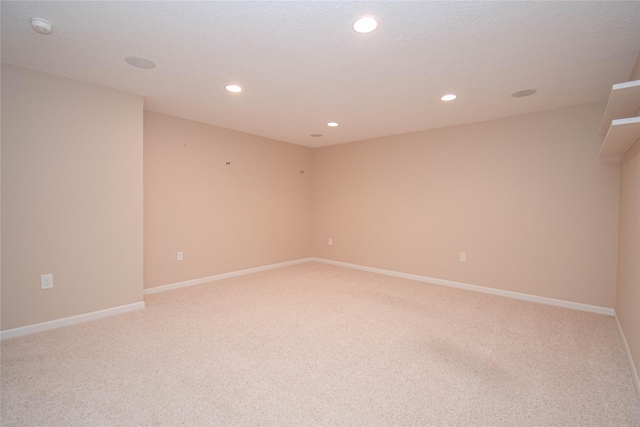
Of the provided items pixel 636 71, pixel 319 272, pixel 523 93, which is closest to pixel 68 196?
pixel 319 272

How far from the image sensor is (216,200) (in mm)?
4520

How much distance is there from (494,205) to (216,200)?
12.5 feet

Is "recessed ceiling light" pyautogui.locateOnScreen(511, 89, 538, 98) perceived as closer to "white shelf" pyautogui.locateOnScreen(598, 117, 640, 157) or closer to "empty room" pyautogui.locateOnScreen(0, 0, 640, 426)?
"empty room" pyautogui.locateOnScreen(0, 0, 640, 426)

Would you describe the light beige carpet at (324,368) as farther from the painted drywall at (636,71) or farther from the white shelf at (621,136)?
the painted drywall at (636,71)

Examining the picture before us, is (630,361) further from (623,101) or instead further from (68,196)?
(68,196)

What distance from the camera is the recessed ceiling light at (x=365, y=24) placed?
1.87 metres

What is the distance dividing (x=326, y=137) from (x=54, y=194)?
3.62 metres

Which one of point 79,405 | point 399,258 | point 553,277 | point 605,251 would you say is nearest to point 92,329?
point 79,405

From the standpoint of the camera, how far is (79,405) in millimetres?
1747

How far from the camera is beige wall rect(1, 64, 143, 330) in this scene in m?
2.57

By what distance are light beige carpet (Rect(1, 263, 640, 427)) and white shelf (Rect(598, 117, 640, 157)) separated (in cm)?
165

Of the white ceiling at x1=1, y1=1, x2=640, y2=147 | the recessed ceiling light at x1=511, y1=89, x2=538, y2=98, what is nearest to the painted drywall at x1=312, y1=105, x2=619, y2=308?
the white ceiling at x1=1, y1=1, x2=640, y2=147

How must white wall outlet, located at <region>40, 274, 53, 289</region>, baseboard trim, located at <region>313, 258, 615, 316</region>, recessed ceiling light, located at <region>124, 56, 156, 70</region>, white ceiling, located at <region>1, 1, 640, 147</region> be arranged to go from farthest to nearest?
baseboard trim, located at <region>313, 258, 615, 316</region> < white wall outlet, located at <region>40, 274, 53, 289</region> < recessed ceiling light, located at <region>124, 56, 156, 70</region> < white ceiling, located at <region>1, 1, 640, 147</region>

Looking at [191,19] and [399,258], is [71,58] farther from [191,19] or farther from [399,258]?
[399,258]
